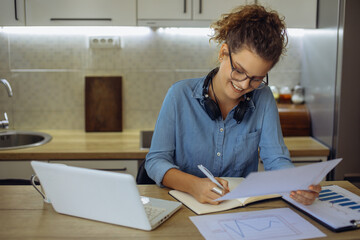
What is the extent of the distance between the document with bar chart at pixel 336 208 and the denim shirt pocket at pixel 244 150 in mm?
300

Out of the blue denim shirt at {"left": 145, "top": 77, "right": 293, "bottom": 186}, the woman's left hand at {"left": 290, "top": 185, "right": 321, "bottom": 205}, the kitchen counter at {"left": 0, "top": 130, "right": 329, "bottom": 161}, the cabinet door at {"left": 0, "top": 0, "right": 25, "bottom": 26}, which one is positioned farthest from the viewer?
the cabinet door at {"left": 0, "top": 0, "right": 25, "bottom": 26}

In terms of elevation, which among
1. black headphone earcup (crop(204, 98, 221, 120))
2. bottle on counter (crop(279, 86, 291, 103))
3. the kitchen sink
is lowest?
the kitchen sink

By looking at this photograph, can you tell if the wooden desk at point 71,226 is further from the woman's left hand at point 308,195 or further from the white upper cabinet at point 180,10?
the white upper cabinet at point 180,10

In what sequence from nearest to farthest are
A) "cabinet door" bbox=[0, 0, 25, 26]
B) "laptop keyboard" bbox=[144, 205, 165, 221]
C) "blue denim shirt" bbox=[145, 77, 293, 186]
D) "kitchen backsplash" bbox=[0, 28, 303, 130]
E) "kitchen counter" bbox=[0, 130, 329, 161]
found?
1. "laptop keyboard" bbox=[144, 205, 165, 221]
2. "blue denim shirt" bbox=[145, 77, 293, 186]
3. "kitchen counter" bbox=[0, 130, 329, 161]
4. "cabinet door" bbox=[0, 0, 25, 26]
5. "kitchen backsplash" bbox=[0, 28, 303, 130]

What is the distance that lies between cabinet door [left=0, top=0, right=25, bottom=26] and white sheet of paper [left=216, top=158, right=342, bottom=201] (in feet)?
6.11

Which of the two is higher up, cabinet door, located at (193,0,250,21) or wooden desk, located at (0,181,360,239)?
cabinet door, located at (193,0,250,21)

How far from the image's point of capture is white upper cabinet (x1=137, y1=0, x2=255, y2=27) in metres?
2.37

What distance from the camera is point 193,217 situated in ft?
3.72

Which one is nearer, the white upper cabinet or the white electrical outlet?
the white upper cabinet

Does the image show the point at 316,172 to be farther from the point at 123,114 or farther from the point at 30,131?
the point at 30,131

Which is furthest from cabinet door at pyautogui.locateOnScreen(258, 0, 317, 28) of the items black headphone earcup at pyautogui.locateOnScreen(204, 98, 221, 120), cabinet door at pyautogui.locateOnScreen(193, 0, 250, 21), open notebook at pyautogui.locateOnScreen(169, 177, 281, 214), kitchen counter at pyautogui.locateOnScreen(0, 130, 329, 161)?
open notebook at pyautogui.locateOnScreen(169, 177, 281, 214)

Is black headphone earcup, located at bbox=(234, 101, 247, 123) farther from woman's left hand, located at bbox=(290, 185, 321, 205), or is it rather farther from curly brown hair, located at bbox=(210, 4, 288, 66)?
woman's left hand, located at bbox=(290, 185, 321, 205)

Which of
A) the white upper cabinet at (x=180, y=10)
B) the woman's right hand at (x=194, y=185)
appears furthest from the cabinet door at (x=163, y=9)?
the woman's right hand at (x=194, y=185)

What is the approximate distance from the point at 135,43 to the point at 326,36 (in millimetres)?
1234
